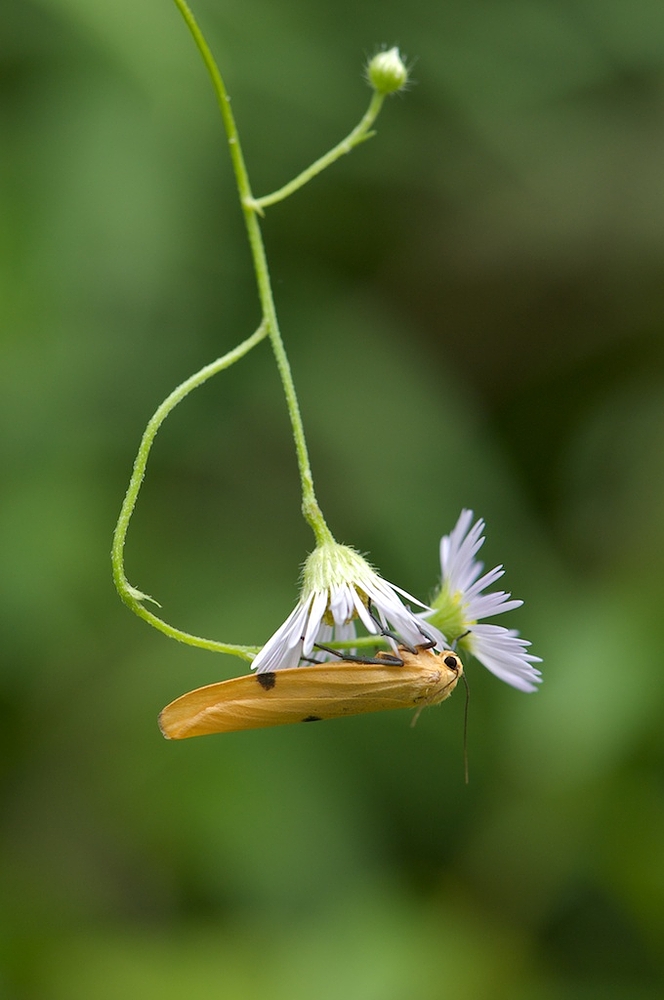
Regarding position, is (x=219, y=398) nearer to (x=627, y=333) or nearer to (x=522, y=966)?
(x=627, y=333)

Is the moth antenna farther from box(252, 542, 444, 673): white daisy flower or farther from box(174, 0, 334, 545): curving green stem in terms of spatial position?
box(174, 0, 334, 545): curving green stem

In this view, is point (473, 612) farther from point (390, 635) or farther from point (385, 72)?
point (385, 72)

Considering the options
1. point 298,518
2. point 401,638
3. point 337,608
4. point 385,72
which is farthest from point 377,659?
point 298,518

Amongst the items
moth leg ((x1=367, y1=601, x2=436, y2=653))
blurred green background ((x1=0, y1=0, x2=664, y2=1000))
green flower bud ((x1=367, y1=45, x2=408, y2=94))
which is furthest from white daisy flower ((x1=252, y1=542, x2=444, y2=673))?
blurred green background ((x1=0, y1=0, x2=664, y2=1000))

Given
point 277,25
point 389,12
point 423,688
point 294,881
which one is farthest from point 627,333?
point 423,688

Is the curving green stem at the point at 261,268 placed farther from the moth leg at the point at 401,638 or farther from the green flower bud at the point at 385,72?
the green flower bud at the point at 385,72

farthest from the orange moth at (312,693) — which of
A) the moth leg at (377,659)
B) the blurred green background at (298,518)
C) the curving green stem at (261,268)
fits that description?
the blurred green background at (298,518)
